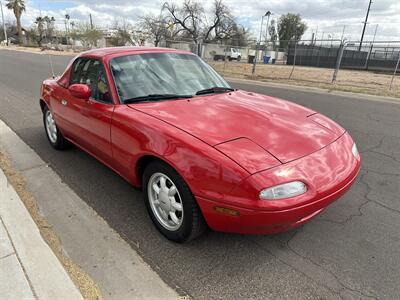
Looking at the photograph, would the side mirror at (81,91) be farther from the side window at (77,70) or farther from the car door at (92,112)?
the side window at (77,70)

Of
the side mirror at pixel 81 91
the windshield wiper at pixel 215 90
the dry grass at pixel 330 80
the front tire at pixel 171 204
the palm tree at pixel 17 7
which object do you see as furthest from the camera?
the palm tree at pixel 17 7

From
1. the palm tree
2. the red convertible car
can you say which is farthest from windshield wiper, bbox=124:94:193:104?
the palm tree

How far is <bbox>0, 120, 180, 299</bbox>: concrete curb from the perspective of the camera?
213 centimetres

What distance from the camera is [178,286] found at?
84.7 inches

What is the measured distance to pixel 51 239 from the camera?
8.46 ft

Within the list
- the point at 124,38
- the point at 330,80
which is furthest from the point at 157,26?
the point at 330,80

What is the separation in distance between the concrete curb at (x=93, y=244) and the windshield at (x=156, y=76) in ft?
4.05

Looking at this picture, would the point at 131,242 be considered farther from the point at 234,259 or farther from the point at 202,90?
→ the point at 202,90

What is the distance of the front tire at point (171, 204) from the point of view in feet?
7.57

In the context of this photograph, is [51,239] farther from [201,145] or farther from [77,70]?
[77,70]

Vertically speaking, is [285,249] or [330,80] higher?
[285,249]

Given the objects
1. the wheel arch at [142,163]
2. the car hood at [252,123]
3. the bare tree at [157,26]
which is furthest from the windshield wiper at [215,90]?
the bare tree at [157,26]

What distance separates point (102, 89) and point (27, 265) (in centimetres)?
177

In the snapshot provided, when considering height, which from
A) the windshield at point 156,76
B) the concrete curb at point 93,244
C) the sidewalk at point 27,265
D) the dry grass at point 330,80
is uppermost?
the windshield at point 156,76
